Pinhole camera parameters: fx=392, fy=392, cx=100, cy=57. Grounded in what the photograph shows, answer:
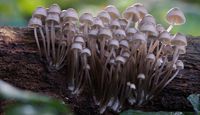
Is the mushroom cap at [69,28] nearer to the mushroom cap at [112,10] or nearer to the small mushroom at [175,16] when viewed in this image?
the mushroom cap at [112,10]

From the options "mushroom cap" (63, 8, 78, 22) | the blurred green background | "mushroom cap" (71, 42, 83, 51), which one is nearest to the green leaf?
"mushroom cap" (71, 42, 83, 51)

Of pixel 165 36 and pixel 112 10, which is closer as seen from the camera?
pixel 165 36

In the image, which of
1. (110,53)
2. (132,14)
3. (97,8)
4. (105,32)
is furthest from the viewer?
(97,8)

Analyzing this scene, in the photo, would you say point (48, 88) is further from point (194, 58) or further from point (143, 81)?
point (194, 58)

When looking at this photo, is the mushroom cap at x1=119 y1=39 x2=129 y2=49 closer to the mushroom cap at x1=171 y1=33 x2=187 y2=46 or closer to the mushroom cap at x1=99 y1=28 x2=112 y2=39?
the mushroom cap at x1=99 y1=28 x2=112 y2=39

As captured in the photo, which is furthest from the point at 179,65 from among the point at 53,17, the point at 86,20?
the point at 53,17

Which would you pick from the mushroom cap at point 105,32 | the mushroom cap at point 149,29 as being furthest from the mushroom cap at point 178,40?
the mushroom cap at point 105,32

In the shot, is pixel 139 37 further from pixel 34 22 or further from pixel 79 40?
pixel 34 22

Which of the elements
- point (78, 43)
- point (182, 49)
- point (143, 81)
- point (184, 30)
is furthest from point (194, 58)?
point (184, 30)

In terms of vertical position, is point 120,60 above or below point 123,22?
below
